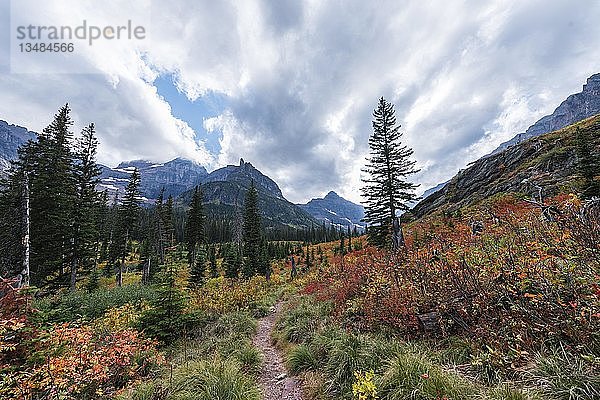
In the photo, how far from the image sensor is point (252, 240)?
110 ft

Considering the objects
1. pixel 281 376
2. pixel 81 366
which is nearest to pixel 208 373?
pixel 281 376

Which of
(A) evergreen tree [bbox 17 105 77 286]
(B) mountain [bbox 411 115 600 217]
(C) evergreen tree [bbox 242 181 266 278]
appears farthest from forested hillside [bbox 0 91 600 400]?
(C) evergreen tree [bbox 242 181 266 278]

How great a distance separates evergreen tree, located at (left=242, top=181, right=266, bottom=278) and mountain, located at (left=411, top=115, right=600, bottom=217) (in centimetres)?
1928

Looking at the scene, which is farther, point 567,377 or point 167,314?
point 167,314

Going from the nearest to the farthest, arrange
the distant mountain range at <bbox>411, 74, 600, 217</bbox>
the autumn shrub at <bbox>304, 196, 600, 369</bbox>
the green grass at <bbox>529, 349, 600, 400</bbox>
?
the green grass at <bbox>529, 349, 600, 400</bbox>, the autumn shrub at <bbox>304, 196, 600, 369</bbox>, the distant mountain range at <bbox>411, 74, 600, 217</bbox>

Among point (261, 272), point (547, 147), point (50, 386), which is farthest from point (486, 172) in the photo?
point (50, 386)

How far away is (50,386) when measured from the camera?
4.80 meters

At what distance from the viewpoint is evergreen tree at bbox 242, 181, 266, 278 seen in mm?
30222

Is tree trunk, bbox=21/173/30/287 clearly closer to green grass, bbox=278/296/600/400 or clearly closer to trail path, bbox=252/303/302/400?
trail path, bbox=252/303/302/400

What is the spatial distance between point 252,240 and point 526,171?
116 ft

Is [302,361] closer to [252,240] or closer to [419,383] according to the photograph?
[419,383]

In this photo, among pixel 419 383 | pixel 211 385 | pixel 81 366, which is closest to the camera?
pixel 419 383

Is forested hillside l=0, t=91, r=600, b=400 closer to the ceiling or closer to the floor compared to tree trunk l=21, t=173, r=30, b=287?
closer to the floor

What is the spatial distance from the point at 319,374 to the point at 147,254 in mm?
33926
